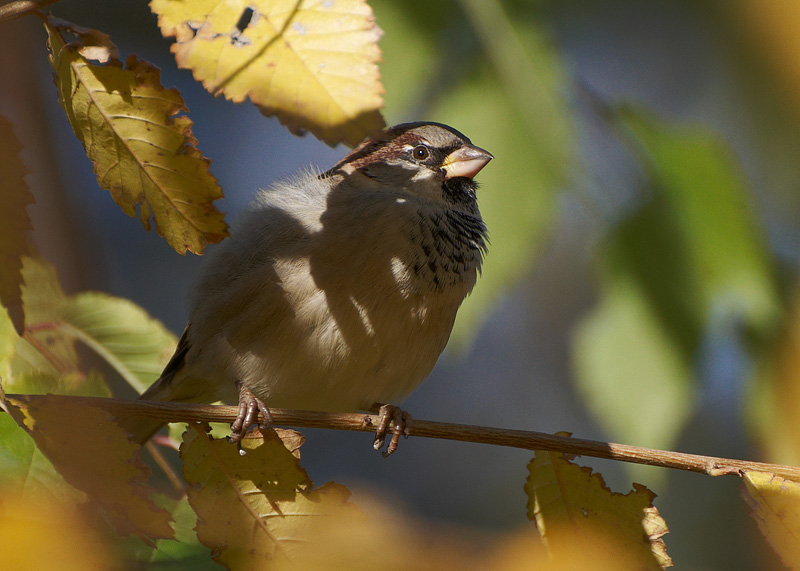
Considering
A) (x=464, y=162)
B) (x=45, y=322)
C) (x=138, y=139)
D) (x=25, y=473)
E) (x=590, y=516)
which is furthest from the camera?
(x=464, y=162)

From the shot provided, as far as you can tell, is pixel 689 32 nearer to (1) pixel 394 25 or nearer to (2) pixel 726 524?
(1) pixel 394 25

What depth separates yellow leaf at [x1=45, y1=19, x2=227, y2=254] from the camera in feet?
3.60

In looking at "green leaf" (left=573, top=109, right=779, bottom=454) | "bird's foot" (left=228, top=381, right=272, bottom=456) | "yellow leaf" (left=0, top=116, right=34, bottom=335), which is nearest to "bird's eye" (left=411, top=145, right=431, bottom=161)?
"green leaf" (left=573, top=109, right=779, bottom=454)

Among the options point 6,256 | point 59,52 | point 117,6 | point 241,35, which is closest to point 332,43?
point 241,35

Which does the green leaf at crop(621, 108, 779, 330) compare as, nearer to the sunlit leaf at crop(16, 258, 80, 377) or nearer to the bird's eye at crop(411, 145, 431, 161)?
the bird's eye at crop(411, 145, 431, 161)

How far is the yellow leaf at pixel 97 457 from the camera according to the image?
44.1 inches

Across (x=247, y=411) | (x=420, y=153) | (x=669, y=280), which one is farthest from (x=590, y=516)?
(x=420, y=153)

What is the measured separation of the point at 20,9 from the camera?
100 centimetres

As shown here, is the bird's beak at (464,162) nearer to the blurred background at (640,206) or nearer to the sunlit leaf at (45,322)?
the blurred background at (640,206)

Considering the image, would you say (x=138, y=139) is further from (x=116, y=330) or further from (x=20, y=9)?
(x=116, y=330)

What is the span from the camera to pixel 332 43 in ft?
3.76

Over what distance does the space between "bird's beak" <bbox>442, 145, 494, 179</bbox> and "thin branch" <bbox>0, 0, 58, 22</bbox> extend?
153 cm

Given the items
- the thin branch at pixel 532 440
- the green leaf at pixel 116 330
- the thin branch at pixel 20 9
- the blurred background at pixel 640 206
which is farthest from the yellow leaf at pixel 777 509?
the green leaf at pixel 116 330

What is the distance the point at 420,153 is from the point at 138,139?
1583mm
